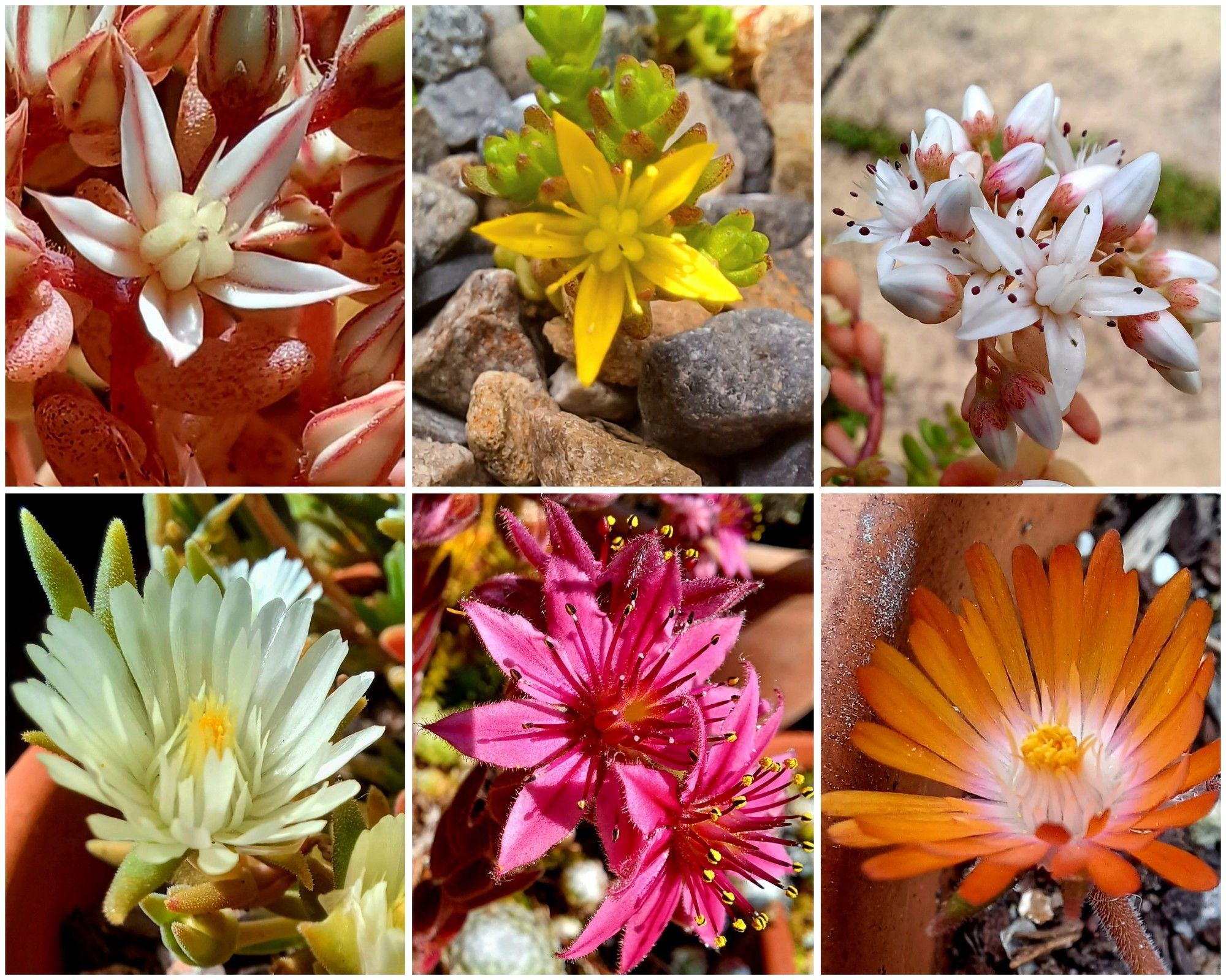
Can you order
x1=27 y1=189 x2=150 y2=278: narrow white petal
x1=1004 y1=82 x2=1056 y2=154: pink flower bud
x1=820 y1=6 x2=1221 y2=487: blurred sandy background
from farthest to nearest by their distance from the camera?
x1=820 y1=6 x2=1221 y2=487: blurred sandy background
x1=1004 y1=82 x2=1056 y2=154: pink flower bud
x1=27 y1=189 x2=150 y2=278: narrow white petal

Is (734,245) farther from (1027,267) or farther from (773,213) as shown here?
(1027,267)

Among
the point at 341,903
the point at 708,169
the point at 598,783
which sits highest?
the point at 708,169

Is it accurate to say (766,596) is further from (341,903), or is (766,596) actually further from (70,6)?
(70,6)

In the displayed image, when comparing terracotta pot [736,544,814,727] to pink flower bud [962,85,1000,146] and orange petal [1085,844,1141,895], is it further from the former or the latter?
pink flower bud [962,85,1000,146]

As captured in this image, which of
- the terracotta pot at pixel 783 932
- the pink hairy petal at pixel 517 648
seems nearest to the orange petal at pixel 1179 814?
the terracotta pot at pixel 783 932

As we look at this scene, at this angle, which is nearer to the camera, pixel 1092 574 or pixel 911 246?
pixel 911 246

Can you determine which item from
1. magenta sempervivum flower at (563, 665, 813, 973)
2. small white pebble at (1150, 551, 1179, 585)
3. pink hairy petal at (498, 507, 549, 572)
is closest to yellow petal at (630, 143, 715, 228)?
pink hairy petal at (498, 507, 549, 572)

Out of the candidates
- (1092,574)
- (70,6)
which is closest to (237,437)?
(70,6)
